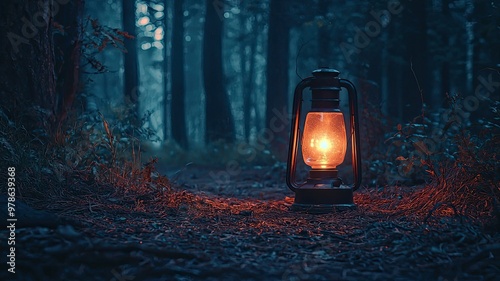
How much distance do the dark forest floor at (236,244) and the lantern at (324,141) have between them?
9.8 inches

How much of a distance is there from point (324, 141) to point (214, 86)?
10.6m

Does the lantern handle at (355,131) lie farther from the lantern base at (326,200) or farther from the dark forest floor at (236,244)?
the dark forest floor at (236,244)

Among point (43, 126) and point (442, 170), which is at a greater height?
point (43, 126)

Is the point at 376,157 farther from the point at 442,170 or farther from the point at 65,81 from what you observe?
the point at 65,81

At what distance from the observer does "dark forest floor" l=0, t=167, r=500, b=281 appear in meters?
3.33

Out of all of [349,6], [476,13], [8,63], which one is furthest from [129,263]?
[349,6]

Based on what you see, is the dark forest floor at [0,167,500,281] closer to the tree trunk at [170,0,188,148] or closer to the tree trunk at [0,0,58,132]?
the tree trunk at [0,0,58,132]

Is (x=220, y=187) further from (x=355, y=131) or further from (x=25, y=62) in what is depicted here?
(x=25, y=62)

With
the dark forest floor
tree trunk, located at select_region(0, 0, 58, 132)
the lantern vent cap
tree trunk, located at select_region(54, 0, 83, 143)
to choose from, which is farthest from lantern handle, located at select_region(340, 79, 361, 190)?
tree trunk, located at select_region(54, 0, 83, 143)

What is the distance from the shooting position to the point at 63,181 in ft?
17.8

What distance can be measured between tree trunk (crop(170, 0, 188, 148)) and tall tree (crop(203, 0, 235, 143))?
338cm

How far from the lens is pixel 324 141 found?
5922mm

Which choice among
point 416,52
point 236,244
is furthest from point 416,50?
point 236,244

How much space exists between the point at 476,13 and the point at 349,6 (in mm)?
5572
